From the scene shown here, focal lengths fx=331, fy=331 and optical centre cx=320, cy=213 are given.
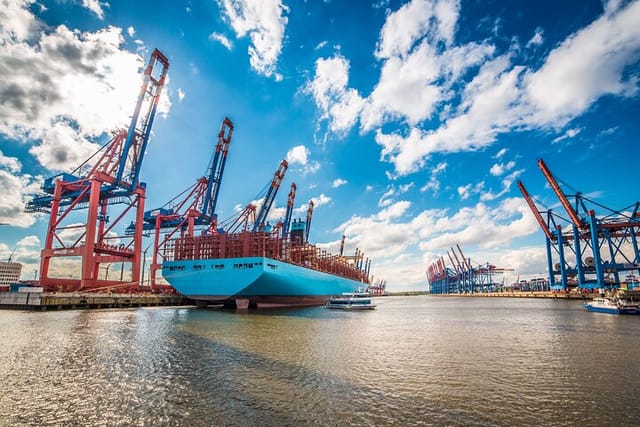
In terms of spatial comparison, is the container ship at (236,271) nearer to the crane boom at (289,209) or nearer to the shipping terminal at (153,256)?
the shipping terminal at (153,256)

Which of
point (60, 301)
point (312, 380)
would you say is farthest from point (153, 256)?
point (312, 380)

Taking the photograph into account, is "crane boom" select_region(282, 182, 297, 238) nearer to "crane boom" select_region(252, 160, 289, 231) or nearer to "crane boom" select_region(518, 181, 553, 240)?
"crane boom" select_region(252, 160, 289, 231)

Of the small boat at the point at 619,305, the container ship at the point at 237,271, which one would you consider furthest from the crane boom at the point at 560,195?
the container ship at the point at 237,271

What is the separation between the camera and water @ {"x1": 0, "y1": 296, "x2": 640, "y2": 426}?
275 inches

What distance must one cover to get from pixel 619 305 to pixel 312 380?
116 feet

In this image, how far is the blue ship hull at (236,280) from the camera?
33.3 meters

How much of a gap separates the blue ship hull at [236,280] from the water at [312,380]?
16.4 m

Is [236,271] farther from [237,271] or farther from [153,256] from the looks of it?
[153,256]

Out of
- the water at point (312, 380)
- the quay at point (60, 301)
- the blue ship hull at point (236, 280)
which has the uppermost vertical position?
the blue ship hull at point (236, 280)

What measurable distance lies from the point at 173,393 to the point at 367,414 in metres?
4.83

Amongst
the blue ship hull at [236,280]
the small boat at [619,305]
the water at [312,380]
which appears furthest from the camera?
the blue ship hull at [236,280]

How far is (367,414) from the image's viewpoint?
23.1 ft

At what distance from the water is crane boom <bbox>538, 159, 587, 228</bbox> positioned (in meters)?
43.2

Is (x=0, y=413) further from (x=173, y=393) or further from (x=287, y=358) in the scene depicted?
(x=287, y=358)
